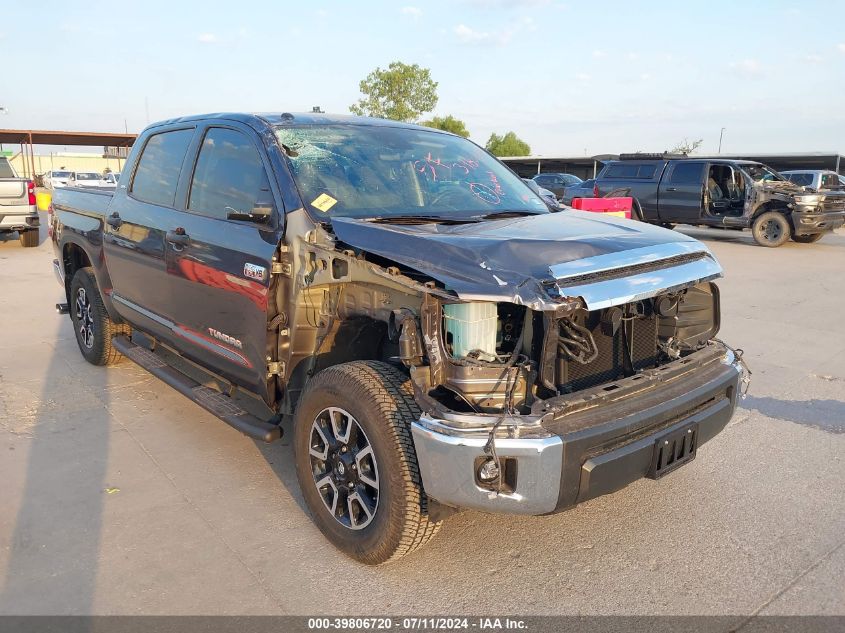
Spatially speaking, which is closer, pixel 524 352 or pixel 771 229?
pixel 524 352

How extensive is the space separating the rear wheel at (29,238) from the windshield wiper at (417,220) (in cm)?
1371

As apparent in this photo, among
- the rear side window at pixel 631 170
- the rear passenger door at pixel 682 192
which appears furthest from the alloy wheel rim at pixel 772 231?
the rear side window at pixel 631 170

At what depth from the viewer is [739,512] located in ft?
11.3

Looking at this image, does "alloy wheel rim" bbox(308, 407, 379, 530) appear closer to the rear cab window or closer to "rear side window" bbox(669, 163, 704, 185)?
the rear cab window

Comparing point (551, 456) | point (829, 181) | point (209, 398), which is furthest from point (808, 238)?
point (551, 456)

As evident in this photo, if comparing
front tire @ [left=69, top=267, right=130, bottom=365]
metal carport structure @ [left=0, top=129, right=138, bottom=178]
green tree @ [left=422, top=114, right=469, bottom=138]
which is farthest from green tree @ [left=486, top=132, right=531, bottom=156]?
front tire @ [left=69, top=267, right=130, bottom=365]

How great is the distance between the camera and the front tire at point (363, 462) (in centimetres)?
272

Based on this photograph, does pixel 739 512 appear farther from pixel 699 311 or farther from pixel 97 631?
pixel 97 631

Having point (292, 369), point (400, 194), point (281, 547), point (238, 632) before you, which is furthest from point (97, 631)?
point (400, 194)

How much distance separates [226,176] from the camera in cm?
385

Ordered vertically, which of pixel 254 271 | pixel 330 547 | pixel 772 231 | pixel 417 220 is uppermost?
pixel 417 220

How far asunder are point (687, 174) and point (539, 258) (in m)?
14.3

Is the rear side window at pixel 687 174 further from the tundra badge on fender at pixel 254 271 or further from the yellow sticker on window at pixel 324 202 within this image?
the tundra badge on fender at pixel 254 271

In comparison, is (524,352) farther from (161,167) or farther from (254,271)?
(161,167)
